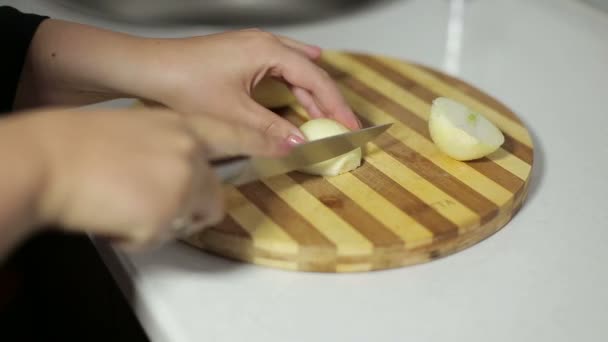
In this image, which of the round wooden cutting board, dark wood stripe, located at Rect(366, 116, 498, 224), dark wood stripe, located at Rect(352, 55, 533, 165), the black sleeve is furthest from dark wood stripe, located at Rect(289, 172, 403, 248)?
the black sleeve

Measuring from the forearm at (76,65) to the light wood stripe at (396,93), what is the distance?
1.02 ft

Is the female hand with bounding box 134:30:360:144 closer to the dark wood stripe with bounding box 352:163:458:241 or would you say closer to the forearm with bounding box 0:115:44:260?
the dark wood stripe with bounding box 352:163:458:241

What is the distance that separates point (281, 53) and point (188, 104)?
0.42 ft

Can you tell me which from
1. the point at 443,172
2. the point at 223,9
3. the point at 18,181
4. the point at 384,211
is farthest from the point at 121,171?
the point at 223,9

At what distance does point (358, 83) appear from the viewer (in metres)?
0.96

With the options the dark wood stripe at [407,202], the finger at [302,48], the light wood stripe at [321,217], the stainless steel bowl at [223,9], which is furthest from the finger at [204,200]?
the stainless steel bowl at [223,9]

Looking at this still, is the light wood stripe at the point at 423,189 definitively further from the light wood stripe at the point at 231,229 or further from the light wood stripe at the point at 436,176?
the light wood stripe at the point at 231,229

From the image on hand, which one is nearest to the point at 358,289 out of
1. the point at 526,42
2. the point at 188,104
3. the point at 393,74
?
the point at 188,104

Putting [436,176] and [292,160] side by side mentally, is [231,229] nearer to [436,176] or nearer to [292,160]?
[292,160]

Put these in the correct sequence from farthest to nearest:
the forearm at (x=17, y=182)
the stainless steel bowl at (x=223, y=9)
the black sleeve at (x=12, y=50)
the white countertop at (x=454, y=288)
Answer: the stainless steel bowl at (x=223, y=9) < the black sleeve at (x=12, y=50) < the white countertop at (x=454, y=288) < the forearm at (x=17, y=182)

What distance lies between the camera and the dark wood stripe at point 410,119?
774 millimetres

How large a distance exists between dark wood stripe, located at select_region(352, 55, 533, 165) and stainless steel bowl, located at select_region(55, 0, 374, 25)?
293mm

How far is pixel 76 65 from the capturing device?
2.68 ft

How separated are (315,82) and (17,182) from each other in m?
0.42
